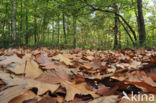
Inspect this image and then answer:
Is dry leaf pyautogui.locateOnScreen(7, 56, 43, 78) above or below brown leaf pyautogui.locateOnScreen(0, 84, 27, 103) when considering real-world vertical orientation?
above

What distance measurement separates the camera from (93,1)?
5.40 metres

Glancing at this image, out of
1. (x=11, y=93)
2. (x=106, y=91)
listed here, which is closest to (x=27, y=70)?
(x=11, y=93)

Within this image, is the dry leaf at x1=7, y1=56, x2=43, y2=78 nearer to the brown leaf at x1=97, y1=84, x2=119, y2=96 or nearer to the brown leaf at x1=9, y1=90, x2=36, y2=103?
the brown leaf at x1=9, y1=90, x2=36, y2=103

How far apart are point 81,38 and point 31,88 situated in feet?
101

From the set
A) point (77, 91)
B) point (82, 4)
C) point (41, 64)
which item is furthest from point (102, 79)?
point (82, 4)

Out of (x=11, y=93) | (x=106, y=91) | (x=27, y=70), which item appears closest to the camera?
(x=11, y=93)

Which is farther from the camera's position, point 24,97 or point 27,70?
point 27,70

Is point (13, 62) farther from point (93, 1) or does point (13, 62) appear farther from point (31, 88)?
point (93, 1)

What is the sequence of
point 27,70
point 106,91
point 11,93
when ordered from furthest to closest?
1. point 27,70
2. point 106,91
3. point 11,93

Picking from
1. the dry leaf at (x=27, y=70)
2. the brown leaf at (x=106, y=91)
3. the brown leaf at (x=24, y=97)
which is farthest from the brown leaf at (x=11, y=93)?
the brown leaf at (x=106, y=91)

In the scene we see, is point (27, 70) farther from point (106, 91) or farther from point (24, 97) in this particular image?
point (106, 91)

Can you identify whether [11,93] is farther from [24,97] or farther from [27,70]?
[27,70]

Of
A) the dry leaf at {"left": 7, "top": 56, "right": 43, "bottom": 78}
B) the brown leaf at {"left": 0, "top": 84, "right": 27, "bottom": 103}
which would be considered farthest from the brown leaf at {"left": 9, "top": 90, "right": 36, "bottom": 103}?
the dry leaf at {"left": 7, "top": 56, "right": 43, "bottom": 78}

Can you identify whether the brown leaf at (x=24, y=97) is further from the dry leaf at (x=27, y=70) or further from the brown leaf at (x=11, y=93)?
the dry leaf at (x=27, y=70)
